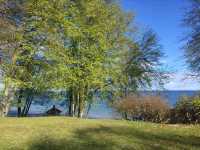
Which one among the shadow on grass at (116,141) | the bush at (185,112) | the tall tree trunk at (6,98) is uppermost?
the tall tree trunk at (6,98)

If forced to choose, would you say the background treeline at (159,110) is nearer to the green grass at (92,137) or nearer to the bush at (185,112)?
the bush at (185,112)

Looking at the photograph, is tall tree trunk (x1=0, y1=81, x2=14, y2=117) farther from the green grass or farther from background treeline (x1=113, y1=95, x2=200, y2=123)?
the green grass

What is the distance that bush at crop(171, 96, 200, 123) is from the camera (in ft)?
61.7

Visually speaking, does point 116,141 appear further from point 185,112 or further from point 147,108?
point 147,108

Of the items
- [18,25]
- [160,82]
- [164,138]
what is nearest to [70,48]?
[18,25]

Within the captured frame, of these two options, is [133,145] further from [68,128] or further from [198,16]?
[198,16]

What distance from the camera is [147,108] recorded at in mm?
22078

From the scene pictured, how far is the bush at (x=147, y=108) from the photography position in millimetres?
21141

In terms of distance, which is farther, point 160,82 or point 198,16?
point 160,82

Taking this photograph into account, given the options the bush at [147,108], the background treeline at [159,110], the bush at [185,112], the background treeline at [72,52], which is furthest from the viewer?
the background treeline at [72,52]

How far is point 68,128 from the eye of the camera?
45.2 ft

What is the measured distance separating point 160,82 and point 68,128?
22.7m

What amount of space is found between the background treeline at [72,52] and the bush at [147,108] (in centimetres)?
449

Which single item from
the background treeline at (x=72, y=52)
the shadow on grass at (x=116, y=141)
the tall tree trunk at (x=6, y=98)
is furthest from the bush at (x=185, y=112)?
the tall tree trunk at (x=6, y=98)
